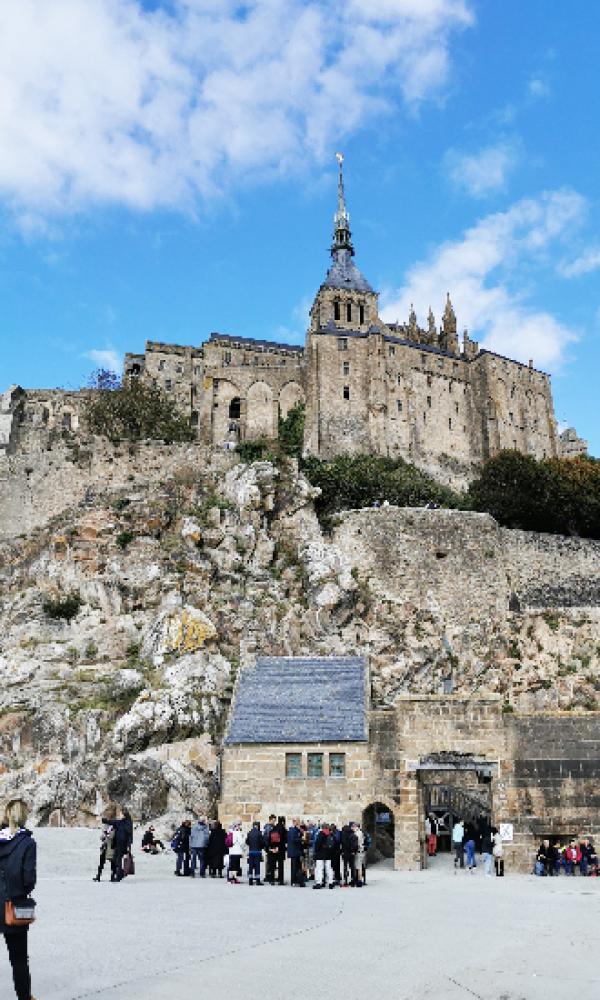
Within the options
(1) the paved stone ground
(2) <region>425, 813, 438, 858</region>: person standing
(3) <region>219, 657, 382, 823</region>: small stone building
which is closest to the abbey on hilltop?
(2) <region>425, 813, 438, 858</region>: person standing

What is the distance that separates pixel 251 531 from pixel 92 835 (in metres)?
19.7

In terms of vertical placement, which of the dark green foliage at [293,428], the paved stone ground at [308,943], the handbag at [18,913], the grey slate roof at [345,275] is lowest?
the paved stone ground at [308,943]

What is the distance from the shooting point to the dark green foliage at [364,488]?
51.1 m

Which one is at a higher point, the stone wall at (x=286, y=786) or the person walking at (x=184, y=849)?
the stone wall at (x=286, y=786)

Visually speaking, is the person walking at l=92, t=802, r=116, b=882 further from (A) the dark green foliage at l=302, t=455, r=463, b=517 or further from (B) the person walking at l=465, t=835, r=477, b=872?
(A) the dark green foliage at l=302, t=455, r=463, b=517

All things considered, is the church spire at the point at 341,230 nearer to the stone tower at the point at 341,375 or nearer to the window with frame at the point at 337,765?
the stone tower at the point at 341,375

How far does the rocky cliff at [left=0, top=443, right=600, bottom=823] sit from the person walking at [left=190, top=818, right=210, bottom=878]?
7776 millimetres

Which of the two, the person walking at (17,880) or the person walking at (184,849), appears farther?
the person walking at (184,849)

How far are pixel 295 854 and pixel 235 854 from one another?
1.49m

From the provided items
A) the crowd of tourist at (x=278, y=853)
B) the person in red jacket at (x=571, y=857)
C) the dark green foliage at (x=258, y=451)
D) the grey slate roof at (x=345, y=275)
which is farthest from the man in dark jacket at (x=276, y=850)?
the grey slate roof at (x=345, y=275)

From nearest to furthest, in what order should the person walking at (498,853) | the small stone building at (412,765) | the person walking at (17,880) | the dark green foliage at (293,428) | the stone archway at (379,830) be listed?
the person walking at (17,880), the person walking at (498,853), the small stone building at (412,765), the stone archway at (379,830), the dark green foliage at (293,428)

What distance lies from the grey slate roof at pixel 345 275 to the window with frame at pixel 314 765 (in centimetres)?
6192

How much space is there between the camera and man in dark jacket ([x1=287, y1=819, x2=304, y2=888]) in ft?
61.0

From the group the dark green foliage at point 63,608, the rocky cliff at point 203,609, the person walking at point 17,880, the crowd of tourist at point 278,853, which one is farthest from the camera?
the dark green foliage at point 63,608
